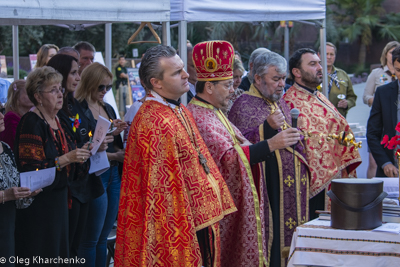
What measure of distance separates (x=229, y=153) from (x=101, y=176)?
132 centimetres

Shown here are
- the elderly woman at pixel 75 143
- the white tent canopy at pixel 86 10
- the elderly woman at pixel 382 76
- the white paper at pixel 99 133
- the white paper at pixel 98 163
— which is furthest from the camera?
the elderly woman at pixel 382 76

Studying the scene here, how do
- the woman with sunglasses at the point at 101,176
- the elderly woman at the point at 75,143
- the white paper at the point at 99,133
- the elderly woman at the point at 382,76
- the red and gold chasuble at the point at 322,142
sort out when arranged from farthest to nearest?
the elderly woman at the point at 382,76 < the red and gold chasuble at the point at 322,142 < the woman with sunglasses at the point at 101,176 < the elderly woman at the point at 75,143 < the white paper at the point at 99,133

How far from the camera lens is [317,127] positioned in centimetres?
474

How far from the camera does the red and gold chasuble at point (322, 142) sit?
4.67 m

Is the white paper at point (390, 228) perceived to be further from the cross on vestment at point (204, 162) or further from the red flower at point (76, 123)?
the red flower at point (76, 123)

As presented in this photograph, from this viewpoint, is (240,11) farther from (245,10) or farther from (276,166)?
(276,166)

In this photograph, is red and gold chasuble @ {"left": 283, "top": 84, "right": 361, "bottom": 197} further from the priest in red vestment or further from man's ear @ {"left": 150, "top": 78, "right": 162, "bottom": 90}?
man's ear @ {"left": 150, "top": 78, "right": 162, "bottom": 90}

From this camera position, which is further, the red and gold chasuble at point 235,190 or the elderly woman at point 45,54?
the elderly woman at point 45,54

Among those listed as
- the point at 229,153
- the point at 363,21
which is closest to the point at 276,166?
the point at 229,153

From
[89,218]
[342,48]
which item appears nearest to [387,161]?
[89,218]

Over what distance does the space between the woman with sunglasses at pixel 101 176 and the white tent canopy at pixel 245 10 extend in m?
0.84

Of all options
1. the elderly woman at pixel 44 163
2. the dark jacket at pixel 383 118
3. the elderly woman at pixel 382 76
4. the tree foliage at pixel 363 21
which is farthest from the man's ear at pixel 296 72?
the tree foliage at pixel 363 21

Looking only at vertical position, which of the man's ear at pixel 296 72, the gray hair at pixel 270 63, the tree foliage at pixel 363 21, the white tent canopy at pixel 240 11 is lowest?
the man's ear at pixel 296 72

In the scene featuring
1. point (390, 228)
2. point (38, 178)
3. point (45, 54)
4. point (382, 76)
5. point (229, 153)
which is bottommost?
point (390, 228)
